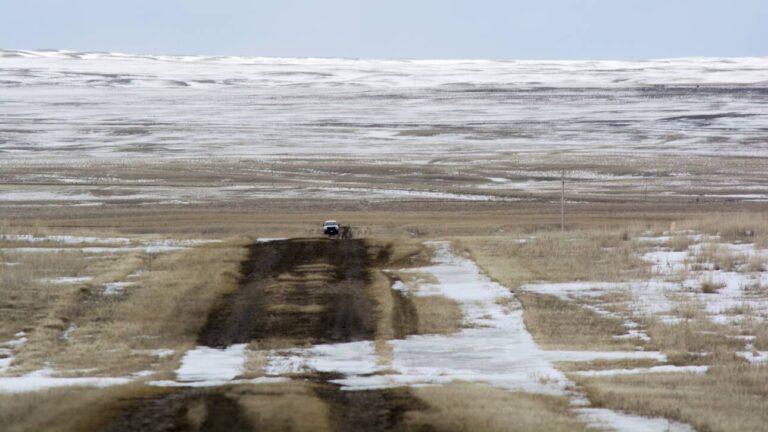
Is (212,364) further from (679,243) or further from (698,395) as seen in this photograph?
(679,243)

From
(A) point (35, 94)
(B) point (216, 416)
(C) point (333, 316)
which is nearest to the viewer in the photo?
(B) point (216, 416)

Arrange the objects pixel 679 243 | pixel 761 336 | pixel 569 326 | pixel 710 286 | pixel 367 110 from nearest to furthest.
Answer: pixel 761 336
pixel 569 326
pixel 710 286
pixel 679 243
pixel 367 110

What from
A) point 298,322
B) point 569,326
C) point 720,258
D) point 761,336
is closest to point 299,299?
point 298,322

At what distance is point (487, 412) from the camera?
37.8ft

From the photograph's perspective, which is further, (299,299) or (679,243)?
(679,243)

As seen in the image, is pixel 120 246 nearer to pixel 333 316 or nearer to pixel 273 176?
pixel 333 316

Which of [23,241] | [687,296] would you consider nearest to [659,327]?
[687,296]

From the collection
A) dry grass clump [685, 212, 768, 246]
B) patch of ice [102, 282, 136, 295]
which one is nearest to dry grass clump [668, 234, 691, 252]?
dry grass clump [685, 212, 768, 246]

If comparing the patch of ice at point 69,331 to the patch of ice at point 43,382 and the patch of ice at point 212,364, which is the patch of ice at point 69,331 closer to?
the patch of ice at point 212,364

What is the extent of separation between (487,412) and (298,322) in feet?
24.0

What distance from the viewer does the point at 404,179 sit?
189 ft

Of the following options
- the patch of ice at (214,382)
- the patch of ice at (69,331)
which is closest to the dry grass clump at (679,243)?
the patch of ice at (69,331)

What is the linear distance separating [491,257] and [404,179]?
31.3 metres

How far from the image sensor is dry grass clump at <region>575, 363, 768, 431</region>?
11266 mm
